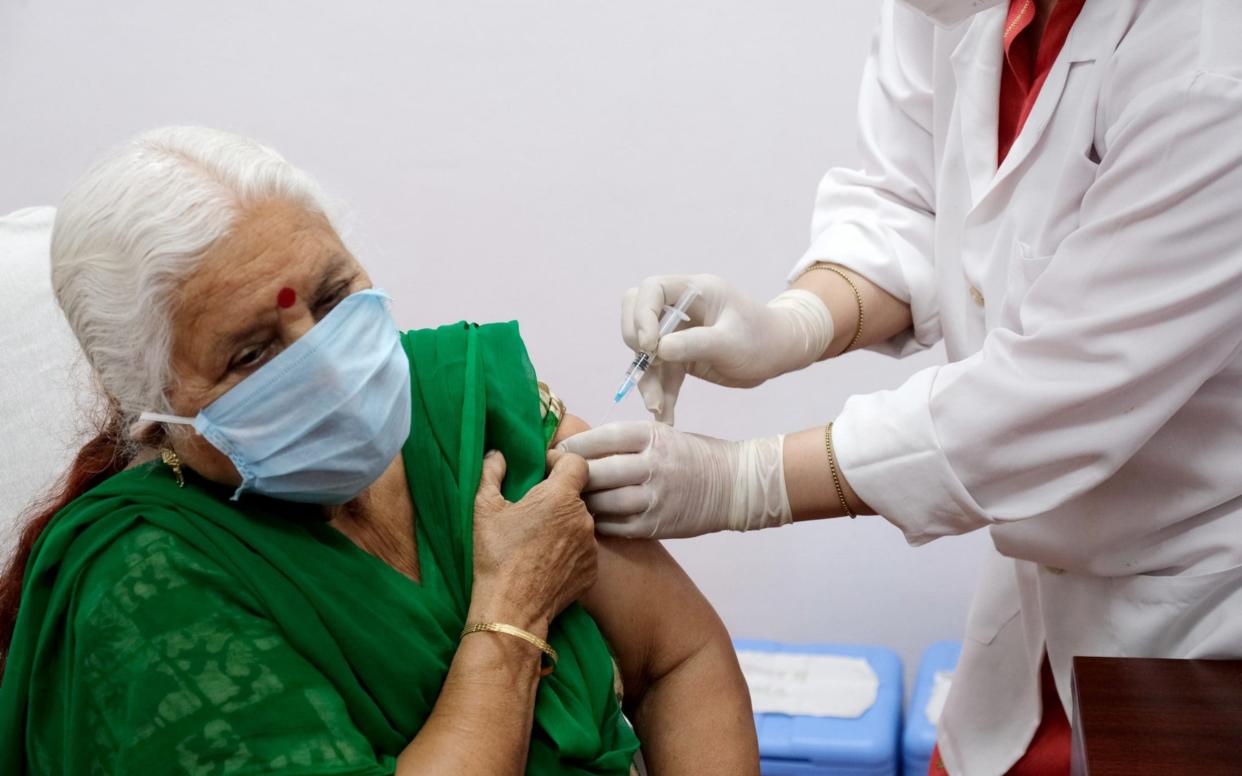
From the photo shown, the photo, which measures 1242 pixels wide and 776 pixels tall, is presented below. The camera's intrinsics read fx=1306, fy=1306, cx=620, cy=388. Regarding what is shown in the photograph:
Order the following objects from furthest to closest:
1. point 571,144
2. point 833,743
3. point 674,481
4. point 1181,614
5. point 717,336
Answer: point 571,144, point 833,743, point 717,336, point 674,481, point 1181,614

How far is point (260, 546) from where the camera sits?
144cm

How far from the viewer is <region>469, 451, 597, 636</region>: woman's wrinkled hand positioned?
1545mm

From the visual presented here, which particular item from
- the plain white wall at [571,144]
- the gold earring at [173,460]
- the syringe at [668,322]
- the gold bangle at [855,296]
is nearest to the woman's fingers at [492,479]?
the syringe at [668,322]

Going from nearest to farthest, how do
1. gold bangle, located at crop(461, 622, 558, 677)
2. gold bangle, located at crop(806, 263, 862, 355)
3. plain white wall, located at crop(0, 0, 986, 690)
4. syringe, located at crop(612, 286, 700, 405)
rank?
gold bangle, located at crop(461, 622, 558, 677)
syringe, located at crop(612, 286, 700, 405)
gold bangle, located at crop(806, 263, 862, 355)
plain white wall, located at crop(0, 0, 986, 690)

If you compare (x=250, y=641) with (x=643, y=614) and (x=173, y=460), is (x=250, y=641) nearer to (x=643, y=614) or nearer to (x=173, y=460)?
(x=173, y=460)

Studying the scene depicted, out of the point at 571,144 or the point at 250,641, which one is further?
the point at 571,144

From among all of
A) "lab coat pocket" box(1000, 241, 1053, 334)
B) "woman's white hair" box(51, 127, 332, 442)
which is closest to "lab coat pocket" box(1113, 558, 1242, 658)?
"lab coat pocket" box(1000, 241, 1053, 334)

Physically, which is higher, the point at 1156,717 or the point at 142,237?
the point at 142,237

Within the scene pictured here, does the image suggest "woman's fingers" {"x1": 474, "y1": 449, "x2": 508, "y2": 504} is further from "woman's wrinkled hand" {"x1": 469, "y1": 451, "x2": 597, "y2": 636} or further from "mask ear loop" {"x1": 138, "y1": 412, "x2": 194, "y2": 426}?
"mask ear loop" {"x1": 138, "y1": 412, "x2": 194, "y2": 426}

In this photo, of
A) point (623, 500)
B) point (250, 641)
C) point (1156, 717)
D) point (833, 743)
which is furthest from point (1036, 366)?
point (833, 743)

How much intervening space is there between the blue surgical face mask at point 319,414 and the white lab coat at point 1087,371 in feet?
2.00

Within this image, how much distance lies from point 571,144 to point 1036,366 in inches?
73.9

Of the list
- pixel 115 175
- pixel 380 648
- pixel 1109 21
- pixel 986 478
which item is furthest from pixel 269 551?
pixel 1109 21

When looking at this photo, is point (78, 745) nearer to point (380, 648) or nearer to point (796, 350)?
point (380, 648)
